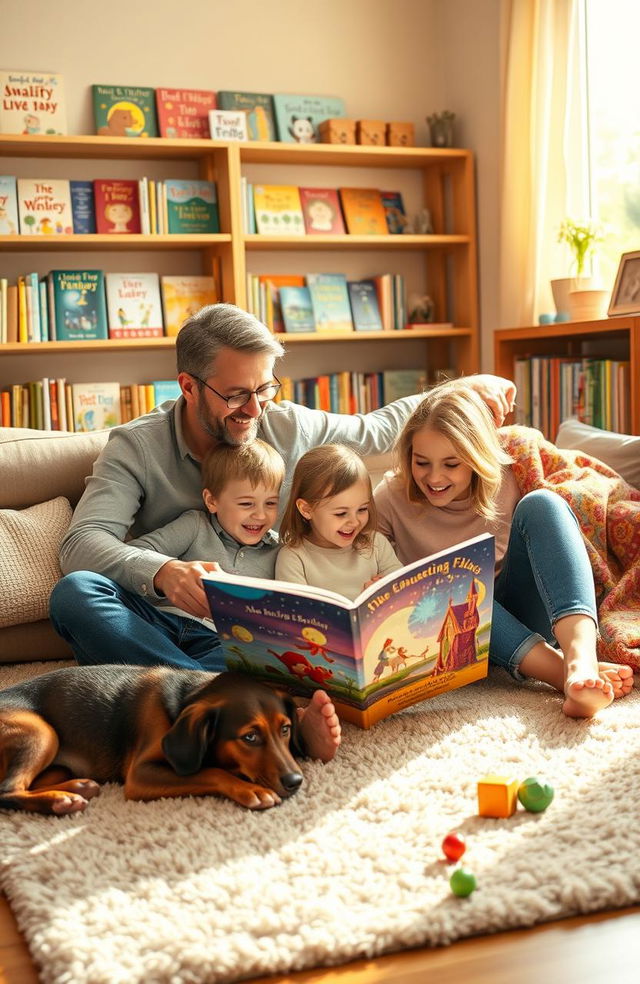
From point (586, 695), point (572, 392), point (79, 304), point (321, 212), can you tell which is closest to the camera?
point (586, 695)

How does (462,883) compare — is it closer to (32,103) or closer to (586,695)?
(586,695)

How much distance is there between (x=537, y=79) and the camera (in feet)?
12.3

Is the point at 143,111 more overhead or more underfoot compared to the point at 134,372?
more overhead

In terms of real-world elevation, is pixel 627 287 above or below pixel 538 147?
below

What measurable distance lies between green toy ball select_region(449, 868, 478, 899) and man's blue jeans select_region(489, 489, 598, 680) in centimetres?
75

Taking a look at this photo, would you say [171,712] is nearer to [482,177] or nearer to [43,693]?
[43,693]

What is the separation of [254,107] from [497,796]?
3.33m

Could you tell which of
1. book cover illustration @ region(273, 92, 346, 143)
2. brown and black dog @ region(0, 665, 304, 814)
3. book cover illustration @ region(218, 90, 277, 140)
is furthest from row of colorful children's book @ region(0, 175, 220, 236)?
brown and black dog @ region(0, 665, 304, 814)

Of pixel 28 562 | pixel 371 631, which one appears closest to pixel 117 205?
pixel 28 562

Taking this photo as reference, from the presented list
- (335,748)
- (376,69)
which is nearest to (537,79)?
(376,69)

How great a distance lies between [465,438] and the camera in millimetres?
2012

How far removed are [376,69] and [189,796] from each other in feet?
11.9

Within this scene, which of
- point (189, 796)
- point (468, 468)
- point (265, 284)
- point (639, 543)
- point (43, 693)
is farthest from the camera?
point (265, 284)

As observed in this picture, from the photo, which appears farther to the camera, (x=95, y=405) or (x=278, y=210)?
(x=278, y=210)
